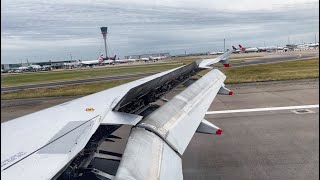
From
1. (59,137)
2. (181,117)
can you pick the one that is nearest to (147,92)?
(181,117)

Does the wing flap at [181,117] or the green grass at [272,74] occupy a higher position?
the wing flap at [181,117]

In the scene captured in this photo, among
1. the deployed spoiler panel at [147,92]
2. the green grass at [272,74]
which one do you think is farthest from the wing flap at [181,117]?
the green grass at [272,74]

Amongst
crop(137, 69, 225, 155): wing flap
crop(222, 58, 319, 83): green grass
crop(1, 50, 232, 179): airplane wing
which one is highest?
crop(1, 50, 232, 179): airplane wing

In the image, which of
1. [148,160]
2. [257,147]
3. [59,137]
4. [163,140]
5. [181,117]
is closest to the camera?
[148,160]

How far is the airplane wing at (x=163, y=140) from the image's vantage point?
8.42 ft

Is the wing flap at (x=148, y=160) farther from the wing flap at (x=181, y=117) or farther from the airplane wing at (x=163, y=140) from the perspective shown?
the wing flap at (x=181, y=117)

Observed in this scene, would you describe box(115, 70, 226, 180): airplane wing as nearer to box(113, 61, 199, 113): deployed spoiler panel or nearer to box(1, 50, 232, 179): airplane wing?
box(1, 50, 232, 179): airplane wing

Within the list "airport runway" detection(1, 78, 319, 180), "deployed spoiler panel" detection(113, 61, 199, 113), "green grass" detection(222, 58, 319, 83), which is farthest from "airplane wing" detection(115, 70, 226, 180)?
"green grass" detection(222, 58, 319, 83)

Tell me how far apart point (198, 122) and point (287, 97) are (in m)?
10.5

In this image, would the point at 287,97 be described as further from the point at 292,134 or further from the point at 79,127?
the point at 79,127

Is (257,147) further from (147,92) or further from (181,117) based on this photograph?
(181,117)

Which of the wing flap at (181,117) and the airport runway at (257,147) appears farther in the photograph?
the airport runway at (257,147)

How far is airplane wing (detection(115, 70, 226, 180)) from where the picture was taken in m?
2.57

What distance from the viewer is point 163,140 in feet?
11.1
